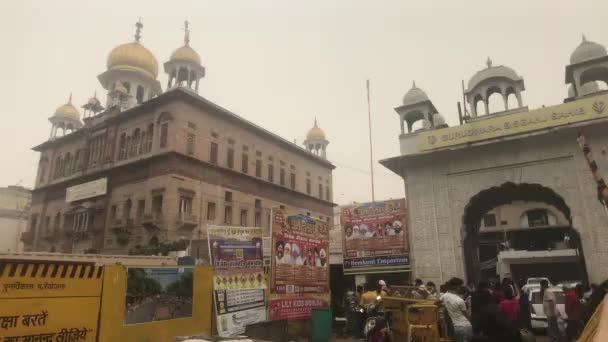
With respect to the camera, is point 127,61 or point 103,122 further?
point 127,61

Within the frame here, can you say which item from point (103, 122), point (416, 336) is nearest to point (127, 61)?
point (103, 122)

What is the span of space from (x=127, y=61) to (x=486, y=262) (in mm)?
36555

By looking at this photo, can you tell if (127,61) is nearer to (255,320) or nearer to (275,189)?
(275,189)

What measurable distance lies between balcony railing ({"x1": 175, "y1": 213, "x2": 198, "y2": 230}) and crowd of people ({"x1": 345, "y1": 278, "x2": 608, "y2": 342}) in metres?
16.5

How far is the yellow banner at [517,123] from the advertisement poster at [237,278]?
8.69 metres

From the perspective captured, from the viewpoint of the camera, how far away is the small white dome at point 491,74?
53.7 feet

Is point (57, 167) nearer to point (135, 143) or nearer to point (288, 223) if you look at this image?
point (135, 143)

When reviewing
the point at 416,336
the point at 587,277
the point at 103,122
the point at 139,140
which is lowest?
the point at 416,336

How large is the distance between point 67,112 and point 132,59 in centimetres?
1183

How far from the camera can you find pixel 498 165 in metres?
15.0

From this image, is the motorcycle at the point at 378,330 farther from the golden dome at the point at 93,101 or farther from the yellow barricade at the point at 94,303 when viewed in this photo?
the golden dome at the point at 93,101

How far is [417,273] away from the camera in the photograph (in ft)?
49.7

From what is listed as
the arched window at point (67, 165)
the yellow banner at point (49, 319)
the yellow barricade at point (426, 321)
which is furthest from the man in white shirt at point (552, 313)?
the arched window at point (67, 165)

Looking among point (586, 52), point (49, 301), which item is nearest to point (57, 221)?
point (49, 301)
